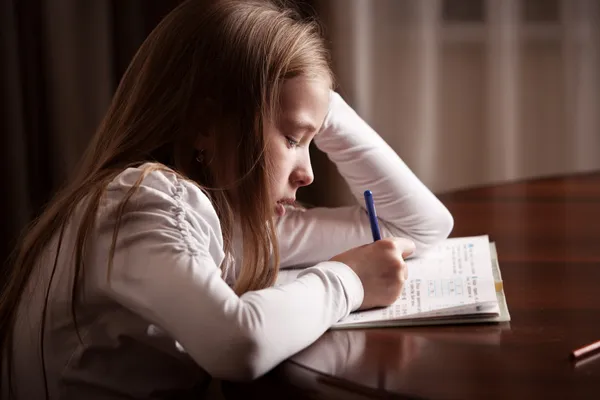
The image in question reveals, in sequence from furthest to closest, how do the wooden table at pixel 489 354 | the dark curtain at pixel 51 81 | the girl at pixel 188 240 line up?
the dark curtain at pixel 51 81 < the girl at pixel 188 240 < the wooden table at pixel 489 354

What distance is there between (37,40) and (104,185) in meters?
1.29

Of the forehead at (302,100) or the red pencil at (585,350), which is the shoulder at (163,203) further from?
the red pencil at (585,350)

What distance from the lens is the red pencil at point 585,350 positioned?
2.25 feet

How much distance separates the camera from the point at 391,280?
87 cm

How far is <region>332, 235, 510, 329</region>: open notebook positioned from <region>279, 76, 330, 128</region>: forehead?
0.76ft

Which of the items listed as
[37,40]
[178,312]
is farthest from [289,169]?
[37,40]

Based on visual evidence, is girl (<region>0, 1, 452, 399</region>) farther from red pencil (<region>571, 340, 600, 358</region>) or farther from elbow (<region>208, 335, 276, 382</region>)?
red pencil (<region>571, 340, 600, 358</region>)

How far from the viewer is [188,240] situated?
2.53ft

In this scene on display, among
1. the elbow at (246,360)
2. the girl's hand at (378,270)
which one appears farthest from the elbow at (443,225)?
the elbow at (246,360)

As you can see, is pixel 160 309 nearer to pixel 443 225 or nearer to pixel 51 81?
pixel 443 225

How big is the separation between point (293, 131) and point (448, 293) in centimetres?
26

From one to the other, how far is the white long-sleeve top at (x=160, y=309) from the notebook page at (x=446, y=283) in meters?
0.05

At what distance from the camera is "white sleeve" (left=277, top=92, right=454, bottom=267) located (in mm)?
1143

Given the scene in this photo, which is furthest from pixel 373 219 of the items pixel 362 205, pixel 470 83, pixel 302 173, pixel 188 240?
pixel 470 83
